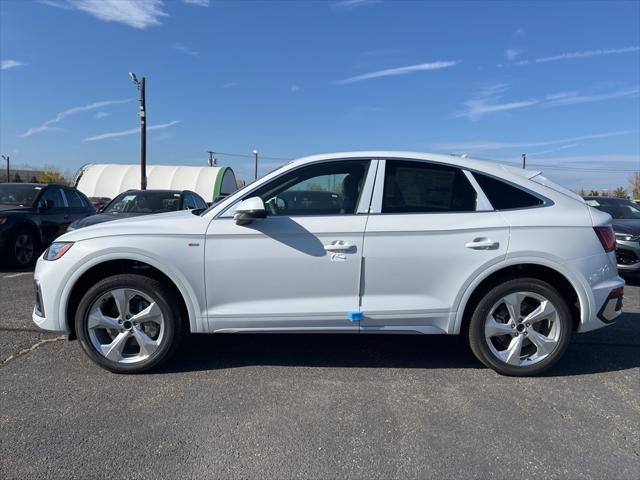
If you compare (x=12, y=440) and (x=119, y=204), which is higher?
(x=119, y=204)

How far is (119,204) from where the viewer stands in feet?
28.9

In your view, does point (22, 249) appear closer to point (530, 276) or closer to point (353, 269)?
point (353, 269)

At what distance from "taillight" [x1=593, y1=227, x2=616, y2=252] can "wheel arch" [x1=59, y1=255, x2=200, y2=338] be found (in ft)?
10.4

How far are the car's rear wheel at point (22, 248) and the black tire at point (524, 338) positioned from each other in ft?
26.2

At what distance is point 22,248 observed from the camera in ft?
27.3

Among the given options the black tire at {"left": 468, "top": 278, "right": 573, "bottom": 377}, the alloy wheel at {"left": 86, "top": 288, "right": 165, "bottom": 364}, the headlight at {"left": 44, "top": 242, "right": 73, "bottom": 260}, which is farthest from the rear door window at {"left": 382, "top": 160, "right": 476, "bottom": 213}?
the headlight at {"left": 44, "top": 242, "right": 73, "bottom": 260}

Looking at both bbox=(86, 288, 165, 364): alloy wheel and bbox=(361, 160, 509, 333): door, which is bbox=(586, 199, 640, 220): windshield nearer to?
bbox=(361, 160, 509, 333): door

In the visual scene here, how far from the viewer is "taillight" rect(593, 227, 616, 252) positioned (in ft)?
11.7

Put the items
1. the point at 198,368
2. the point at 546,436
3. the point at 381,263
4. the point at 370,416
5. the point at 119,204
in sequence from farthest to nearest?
1. the point at 119,204
2. the point at 198,368
3. the point at 381,263
4. the point at 370,416
5. the point at 546,436

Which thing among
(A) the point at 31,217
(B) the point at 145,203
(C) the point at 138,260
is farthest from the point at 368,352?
(A) the point at 31,217

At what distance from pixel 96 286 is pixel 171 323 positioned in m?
0.64

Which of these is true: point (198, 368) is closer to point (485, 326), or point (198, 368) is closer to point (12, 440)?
point (12, 440)

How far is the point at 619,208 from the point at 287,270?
8.64m

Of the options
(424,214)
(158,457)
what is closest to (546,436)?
(424,214)
